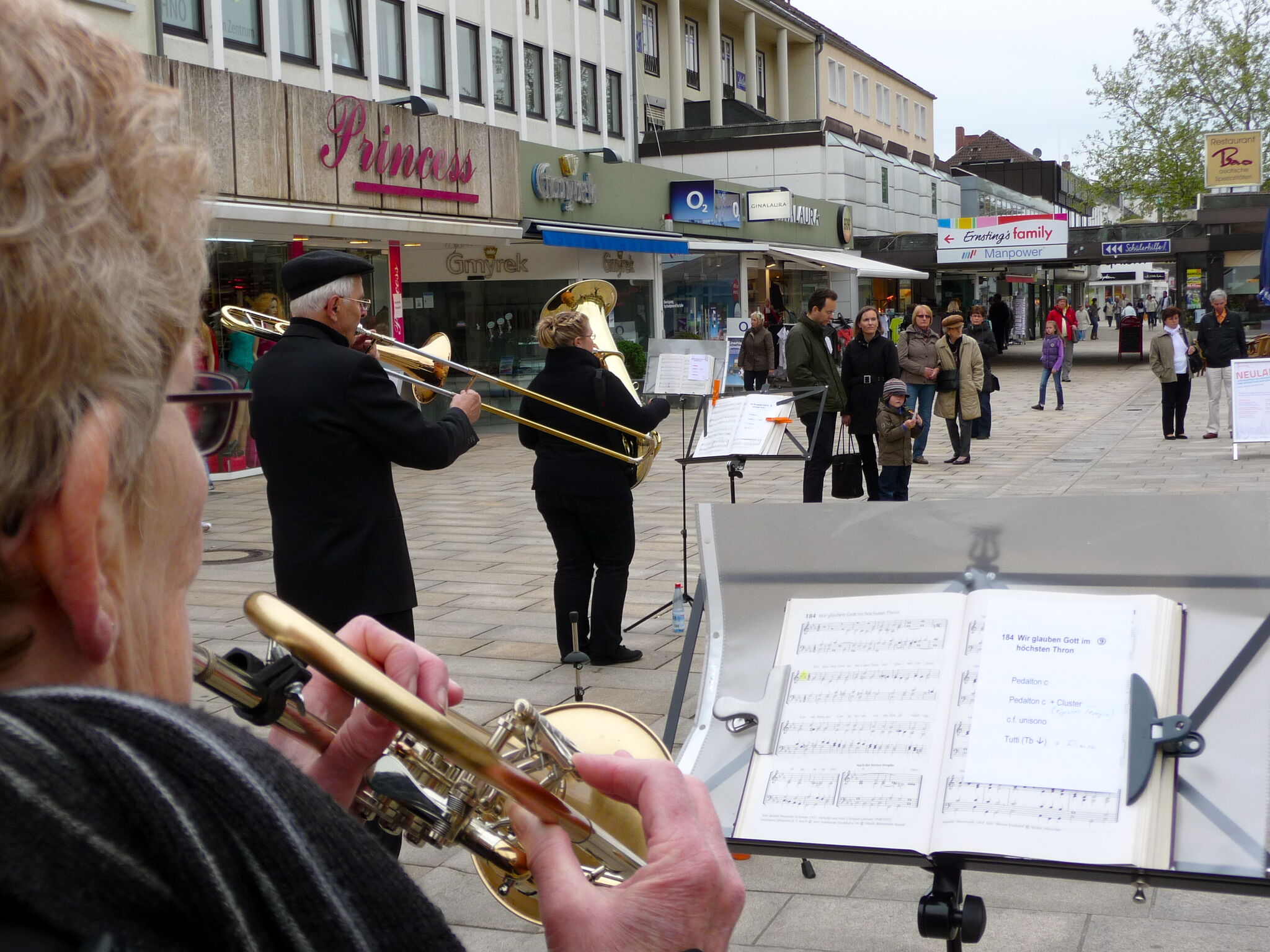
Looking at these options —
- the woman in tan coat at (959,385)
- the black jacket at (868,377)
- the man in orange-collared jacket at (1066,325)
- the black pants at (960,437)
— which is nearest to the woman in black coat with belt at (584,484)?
the black jacket at (868,377)

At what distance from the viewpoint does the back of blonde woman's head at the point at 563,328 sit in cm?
636

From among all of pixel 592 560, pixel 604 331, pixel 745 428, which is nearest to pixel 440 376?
pixel 592 560

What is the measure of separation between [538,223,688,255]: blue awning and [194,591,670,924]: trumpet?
1766cm

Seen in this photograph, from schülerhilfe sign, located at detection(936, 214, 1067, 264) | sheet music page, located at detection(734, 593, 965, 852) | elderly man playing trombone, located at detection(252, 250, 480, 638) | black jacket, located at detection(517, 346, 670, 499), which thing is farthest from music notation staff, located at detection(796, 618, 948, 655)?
schülerhilfe sign, located at detection(936, 214, 1067, 264)

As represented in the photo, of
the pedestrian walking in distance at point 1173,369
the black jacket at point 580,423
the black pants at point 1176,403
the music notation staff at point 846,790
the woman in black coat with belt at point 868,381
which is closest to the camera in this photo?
the music notation staff at point 846,790

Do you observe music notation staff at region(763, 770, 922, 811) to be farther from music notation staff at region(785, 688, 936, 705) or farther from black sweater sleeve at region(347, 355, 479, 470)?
black sweater sleeve at region(347, 355, 479, 470)

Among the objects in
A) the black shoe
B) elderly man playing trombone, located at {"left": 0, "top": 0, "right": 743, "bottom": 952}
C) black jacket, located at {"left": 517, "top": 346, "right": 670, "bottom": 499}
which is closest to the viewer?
elderly man playing trombone, located at {"left": 0, "top": 0, "right": 743, "bottom": 952}

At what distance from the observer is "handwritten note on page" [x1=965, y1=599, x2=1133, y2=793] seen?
216 centimetres

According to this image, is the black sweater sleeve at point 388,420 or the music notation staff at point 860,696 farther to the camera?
the black sweater sleeve at point 388,420

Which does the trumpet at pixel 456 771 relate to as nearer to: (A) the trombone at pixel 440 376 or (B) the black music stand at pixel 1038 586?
(B) the black music stand at pixel 1038 586

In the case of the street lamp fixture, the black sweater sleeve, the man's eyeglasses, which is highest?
the street lamp fixture

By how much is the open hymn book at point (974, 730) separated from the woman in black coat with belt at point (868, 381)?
8.32m

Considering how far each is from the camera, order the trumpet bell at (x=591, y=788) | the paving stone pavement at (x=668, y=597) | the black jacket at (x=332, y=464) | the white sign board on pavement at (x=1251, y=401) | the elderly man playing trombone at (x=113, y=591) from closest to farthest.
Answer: the elderly man playing trombone at (x=113, y=591)
the trumpet bell at (x=591, y=788)
the paving stone pavement at (x=668, y=597)
the black jacket at (x=332, y=464)
the white sign board on pavement at (x=1251, y=401)

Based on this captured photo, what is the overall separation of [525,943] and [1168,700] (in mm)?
1992
